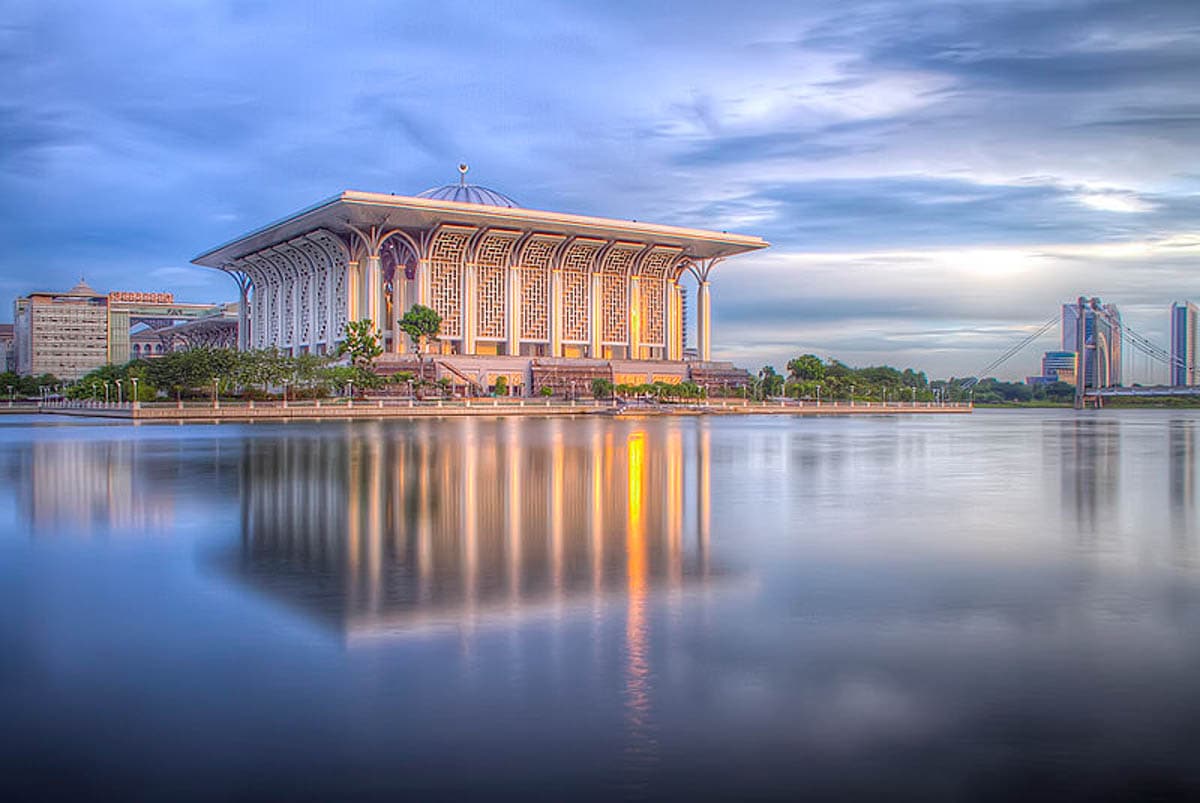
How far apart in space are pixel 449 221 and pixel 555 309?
46.9 ft

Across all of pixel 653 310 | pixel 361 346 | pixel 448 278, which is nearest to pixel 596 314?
pixel 653 310

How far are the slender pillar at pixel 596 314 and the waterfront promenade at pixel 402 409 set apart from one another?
50.8 feet

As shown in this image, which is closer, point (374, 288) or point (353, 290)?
point (374, 288)

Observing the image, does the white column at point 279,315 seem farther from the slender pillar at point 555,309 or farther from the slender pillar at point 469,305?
the slender pillar at point 555,309

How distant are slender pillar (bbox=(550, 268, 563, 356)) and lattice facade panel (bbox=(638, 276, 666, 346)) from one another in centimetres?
1045

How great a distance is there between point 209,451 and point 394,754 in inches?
929

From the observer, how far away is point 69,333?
16450 centimetres

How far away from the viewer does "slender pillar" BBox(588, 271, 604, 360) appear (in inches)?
3857

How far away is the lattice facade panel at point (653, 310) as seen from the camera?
10294cm

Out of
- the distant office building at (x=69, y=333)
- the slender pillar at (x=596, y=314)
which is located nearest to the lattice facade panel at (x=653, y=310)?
the slender pillar at (x=596, y=314)

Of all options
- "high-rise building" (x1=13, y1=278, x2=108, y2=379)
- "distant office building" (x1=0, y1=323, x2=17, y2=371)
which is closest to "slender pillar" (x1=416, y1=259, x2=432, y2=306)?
"high-rise building" (x1=13, y1=278, x2=108, y2=379)

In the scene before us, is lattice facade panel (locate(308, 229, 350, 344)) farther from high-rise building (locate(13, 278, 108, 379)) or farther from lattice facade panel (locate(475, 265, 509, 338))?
high-rise building (locate(13, 278, 108, 379))

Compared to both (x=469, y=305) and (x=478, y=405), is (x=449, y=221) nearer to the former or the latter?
(x=469, y=305)

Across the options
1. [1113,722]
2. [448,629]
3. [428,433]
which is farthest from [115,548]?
[428,433]
